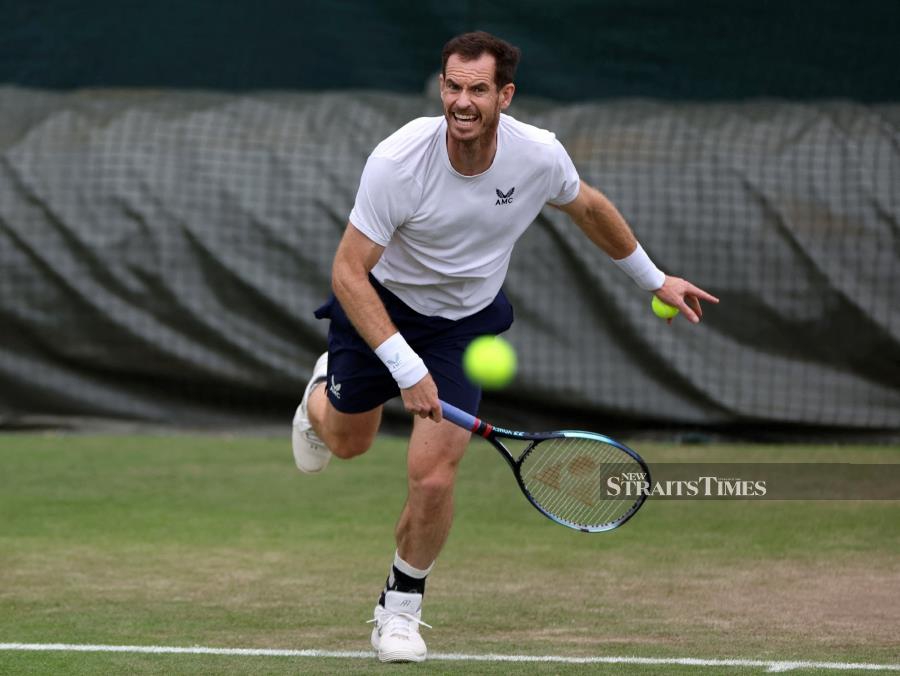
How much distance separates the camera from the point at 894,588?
5.47 metres

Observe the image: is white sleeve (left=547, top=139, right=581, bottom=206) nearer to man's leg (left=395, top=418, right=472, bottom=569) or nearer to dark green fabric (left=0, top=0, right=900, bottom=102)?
man's leg (left=395, top=418, right=472, bottom=569)

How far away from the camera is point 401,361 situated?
437 centimetres

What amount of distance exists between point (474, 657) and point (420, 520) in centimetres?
42

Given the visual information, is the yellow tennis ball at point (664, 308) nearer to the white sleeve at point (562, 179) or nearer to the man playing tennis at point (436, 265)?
the man playing tennis at point (436, 265)

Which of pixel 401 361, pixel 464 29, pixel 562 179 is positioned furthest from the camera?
pixel 464 29

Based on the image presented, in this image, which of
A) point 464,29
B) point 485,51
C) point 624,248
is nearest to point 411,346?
point 624,248

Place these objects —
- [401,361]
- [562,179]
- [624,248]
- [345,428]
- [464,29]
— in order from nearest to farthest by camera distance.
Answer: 1. [401,361]
2. [562,179]
3. [624,248]
4. [345,428]
5. [464,29]

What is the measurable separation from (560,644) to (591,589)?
0.83 metres

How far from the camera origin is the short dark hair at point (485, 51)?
441 centimetres

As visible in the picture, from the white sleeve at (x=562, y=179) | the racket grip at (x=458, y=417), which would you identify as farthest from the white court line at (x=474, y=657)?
the white sleeve at (x=562, y=179)

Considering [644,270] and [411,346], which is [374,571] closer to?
[411,346]

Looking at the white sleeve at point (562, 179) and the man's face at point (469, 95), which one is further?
the white sleeve at point (562, 179)

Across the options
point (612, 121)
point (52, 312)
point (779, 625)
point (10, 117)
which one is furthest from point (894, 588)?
point (10, 117)

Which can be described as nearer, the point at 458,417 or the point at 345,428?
the point at 458,417
